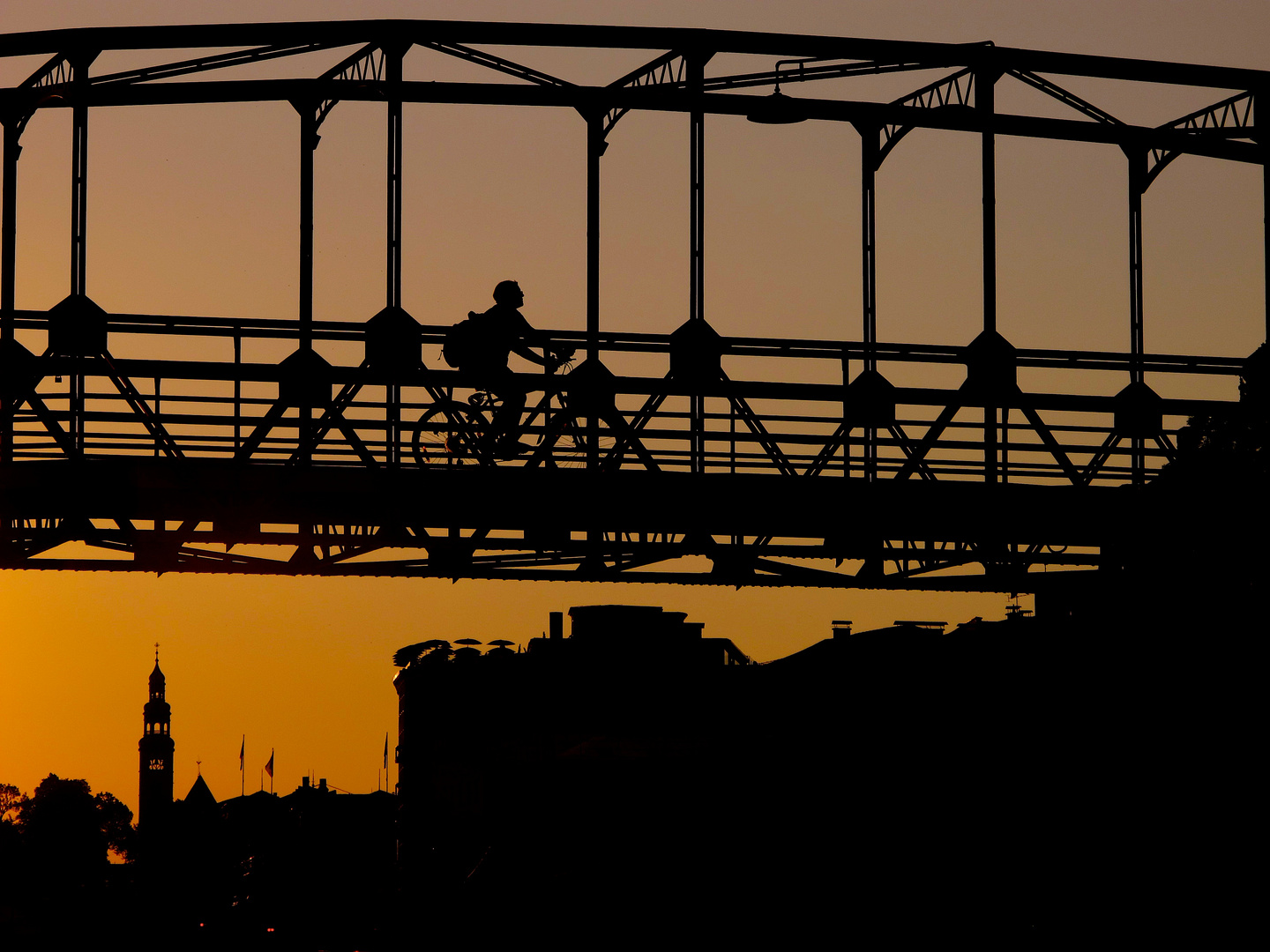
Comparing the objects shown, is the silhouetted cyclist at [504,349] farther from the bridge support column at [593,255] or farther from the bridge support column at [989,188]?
the bridge support column at [989,188]

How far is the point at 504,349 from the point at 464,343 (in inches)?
14.8

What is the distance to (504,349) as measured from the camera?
20.6 meters

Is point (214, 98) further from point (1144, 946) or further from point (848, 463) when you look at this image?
point (1144, 946)

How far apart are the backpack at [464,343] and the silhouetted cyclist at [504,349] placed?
0.01 meters

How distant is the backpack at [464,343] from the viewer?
20.6 m

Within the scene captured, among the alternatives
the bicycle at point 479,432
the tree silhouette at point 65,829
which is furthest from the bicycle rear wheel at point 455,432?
the tree silhouette at point 65,829

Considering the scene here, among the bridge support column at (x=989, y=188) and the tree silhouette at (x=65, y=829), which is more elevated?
the bridge support column at (x=989, y=188)

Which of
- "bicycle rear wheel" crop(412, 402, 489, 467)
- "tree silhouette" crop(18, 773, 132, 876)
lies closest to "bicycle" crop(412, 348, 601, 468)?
"bicycle rear wheel" crop(412, 402, 489, 467)

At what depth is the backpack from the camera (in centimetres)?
2059

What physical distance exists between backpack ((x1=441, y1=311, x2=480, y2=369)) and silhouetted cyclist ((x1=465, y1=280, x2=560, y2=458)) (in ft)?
0.04

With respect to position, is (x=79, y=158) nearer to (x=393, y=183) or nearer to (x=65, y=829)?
(x=393, y=183)

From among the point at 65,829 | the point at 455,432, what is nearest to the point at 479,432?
the point at 455,432

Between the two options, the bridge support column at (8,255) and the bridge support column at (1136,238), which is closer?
the bridge support column at (8,255)

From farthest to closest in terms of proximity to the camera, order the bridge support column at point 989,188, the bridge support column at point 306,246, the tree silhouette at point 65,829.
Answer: the tree silhouette at point 65,829, the bridge support column at point 989,188, the bridge support column at point 306,246
